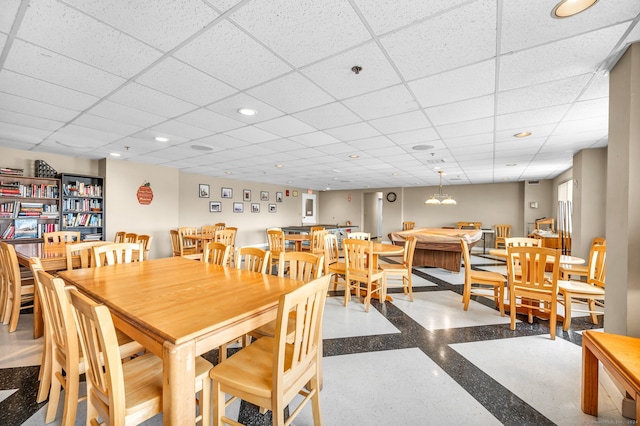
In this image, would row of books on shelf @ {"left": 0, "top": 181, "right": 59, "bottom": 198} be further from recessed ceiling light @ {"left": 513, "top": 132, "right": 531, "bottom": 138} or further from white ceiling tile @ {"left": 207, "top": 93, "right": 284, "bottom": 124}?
recessed ceiling light @ {"left": 513, "top": 132, "right": 531, "bottom": 138}

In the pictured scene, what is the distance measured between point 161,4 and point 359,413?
268cm

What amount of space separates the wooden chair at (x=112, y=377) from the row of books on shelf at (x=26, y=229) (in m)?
5.32

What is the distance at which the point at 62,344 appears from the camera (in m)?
1.46

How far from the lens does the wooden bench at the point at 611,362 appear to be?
1.25m

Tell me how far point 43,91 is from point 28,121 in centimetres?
133

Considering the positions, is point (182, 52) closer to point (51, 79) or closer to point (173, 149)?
point (51, 79)

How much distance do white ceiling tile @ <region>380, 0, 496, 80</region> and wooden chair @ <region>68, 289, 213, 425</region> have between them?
213cm

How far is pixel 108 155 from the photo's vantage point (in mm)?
5293

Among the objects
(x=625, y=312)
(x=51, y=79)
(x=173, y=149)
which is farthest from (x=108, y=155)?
(x=625, y=312)

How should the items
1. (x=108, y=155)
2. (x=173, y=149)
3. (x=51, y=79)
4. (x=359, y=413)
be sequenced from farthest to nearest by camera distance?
(x=108, y=155)
(x=173, y=149)
(x=51, y=79)
(x=359, y=413)

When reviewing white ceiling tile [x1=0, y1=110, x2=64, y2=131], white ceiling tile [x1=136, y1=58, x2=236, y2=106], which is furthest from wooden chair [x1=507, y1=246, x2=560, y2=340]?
white ceiling tile [x1=0, y1=110, x2=64, y2=131]

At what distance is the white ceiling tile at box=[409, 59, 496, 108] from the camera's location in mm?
2094

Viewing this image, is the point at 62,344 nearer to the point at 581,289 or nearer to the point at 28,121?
the point at 28,121

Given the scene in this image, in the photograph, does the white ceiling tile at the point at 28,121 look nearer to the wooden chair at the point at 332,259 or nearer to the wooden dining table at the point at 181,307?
the wooden dining table at the point at 181,307
